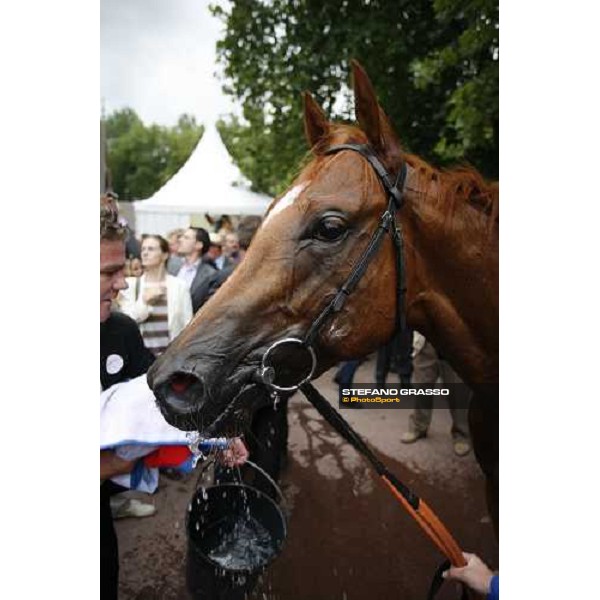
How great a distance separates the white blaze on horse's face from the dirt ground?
80.1 inches

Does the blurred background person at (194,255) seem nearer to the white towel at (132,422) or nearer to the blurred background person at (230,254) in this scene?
the blurred background person at (230,254)

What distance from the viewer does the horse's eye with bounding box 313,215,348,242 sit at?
1373mm

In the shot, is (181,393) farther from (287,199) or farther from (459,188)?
(459,188)

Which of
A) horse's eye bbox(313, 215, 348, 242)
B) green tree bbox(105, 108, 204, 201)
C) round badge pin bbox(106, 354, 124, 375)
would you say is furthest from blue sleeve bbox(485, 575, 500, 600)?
green tree bbox(105, 108, 204, 201)

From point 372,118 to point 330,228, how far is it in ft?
1.25

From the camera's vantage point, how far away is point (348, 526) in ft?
10.0

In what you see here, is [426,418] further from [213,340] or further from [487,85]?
[213,340]

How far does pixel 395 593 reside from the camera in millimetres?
2490

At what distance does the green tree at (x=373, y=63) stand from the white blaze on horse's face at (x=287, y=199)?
3.39 ft

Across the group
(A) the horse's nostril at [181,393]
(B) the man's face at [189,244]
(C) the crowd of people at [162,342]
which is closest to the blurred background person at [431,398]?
(C) the crowd of people at [162,342]

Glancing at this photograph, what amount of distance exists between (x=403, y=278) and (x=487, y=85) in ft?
4.67

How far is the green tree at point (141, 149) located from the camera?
93.0 inches

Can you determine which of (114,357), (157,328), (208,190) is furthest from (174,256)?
(114,357)
